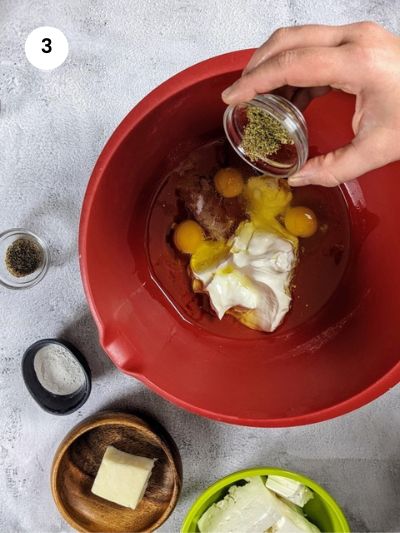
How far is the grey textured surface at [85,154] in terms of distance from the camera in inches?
57.7

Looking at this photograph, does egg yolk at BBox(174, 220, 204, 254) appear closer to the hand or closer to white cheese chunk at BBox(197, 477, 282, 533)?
the hand

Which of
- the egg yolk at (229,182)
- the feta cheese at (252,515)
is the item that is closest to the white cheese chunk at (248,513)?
the feta cheese at (252,515)

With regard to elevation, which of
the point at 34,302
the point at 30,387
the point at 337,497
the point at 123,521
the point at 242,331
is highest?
the point at 34,302

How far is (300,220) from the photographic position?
1.51 metres

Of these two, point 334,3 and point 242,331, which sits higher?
point 334,3

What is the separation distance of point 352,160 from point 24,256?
0.80 meters

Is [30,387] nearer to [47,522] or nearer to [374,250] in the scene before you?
[47,522]

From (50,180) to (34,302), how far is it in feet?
0.96

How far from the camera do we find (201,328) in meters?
1.54

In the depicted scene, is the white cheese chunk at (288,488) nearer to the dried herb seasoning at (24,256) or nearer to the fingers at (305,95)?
the dried herb seasoning at (24,256)

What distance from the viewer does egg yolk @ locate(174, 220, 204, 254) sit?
151 centimetres

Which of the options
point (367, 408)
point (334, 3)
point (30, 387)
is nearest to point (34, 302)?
point (30, 387)

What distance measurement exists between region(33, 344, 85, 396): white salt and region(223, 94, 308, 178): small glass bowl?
0.64 meters

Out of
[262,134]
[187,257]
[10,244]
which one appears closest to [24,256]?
[10,244]
